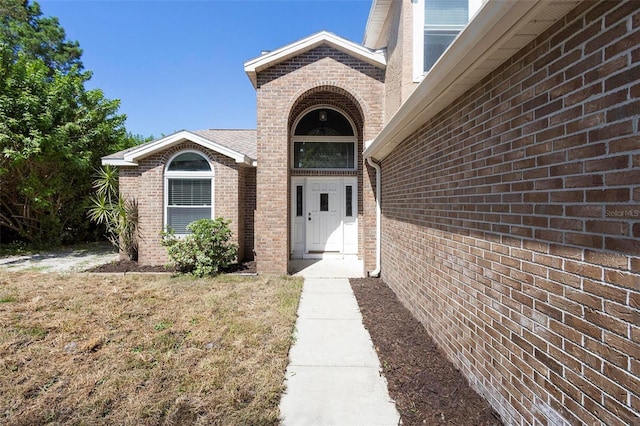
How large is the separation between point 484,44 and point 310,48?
19.1 ft

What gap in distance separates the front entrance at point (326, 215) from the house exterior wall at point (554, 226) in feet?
19.9

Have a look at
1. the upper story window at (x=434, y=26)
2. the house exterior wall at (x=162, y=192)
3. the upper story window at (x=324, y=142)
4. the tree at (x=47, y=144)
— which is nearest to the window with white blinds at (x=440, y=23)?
the upper story window at (x=434, y=26)

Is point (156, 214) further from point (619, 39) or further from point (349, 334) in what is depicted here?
point (619, 39)

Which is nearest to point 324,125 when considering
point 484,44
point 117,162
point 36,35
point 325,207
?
point 325,207

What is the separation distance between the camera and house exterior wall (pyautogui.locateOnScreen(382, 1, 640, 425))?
1.38m

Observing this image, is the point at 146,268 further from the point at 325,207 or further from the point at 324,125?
the point at 324,125

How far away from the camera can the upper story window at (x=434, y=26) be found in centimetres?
583

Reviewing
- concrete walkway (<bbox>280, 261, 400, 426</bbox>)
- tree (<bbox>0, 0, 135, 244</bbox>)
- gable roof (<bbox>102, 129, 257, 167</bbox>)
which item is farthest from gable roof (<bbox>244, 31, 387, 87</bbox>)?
tree (<bbox>0, 0, 135, 244</bbox>)

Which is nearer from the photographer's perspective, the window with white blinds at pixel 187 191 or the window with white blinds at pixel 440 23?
the window with white blinds at pixel 440 23

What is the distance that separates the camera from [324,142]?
29.6 ft

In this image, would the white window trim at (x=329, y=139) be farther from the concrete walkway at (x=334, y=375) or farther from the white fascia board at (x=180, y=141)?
the concrete walkway at (x=334, y=375)

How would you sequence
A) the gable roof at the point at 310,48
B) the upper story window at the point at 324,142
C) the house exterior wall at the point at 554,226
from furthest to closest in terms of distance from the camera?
the upper story window at the point at 324,142
the gable roof at the point at 310,48
the house exterior wall at the point at 554,226

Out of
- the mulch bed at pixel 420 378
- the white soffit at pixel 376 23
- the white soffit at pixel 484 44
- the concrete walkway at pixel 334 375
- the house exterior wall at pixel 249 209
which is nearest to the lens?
the white soffit at pixel 484 44

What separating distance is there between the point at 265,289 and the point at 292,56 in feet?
17.1
